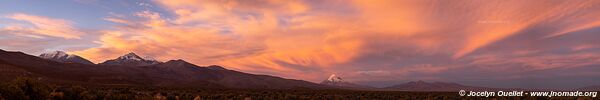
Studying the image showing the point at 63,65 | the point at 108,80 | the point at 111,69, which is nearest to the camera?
the point at 108,80

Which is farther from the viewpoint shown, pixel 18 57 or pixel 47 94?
pixel 18 57

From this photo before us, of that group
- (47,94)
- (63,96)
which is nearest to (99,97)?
(63,96)

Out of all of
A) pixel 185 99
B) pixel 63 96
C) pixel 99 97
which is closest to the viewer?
pixel 63 96

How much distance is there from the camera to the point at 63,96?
55.9ft

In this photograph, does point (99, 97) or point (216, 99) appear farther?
point (216, 99)

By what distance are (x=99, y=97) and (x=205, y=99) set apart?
830 inches

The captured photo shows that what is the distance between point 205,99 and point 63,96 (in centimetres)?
2371

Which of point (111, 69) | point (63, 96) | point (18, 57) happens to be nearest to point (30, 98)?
point (63, 96)

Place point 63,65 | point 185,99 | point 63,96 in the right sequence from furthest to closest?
point 63,65
point 185,99
point 63,96

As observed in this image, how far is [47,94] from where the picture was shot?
15.0m

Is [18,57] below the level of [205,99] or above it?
above

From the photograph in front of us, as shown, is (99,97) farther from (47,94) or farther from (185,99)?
(185,99)

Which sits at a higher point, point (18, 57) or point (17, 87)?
point (18, 57)

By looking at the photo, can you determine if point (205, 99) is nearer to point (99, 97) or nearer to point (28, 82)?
point (99, 97)
